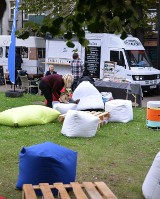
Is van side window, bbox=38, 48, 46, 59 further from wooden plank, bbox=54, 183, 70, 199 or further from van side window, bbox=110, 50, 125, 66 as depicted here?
wooden plank, bbox=54, 183, 70, 199

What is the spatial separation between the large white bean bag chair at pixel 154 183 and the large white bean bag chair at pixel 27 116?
5503 millimetres

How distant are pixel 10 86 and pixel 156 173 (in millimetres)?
19711

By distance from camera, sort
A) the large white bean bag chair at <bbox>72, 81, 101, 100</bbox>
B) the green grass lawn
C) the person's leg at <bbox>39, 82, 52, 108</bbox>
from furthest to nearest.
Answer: the large white bean bag chair at <bbox>72, 81, 101, 100</bbox> < the person's leg at <bbox>39, 82, 52, 108</bbox> < the green grass lawn

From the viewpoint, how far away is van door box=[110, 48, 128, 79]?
20812mm

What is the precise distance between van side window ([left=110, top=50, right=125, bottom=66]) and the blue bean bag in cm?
1473

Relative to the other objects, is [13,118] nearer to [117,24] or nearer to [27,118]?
[27,118]

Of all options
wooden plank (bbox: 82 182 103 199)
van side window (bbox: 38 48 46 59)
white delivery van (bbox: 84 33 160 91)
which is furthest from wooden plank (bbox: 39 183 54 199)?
van side window (bbox: 38 48 46 59)

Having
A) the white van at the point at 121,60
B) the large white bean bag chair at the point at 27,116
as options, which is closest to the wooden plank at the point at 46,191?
the large white bean bag chair at the point at 27,116

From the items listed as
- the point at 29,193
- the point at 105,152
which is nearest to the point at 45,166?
the point at 29,193

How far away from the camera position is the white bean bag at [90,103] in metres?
12.9

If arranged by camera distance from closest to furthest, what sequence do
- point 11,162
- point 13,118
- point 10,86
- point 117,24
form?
1. point 117,24
2. point 11,162
3. point 13,118
4. point 10,86

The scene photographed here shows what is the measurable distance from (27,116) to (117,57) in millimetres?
10531

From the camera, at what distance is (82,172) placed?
297 inches

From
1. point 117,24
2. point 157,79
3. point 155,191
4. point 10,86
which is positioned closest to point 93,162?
point 155,191
